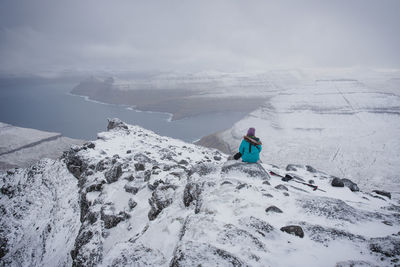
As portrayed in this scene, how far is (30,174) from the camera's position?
72.5 feet

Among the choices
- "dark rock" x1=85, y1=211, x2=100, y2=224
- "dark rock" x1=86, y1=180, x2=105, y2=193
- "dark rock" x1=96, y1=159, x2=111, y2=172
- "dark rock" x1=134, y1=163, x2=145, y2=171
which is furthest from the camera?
"dark rock" x1=96, y1=159, x2=111, y2=172

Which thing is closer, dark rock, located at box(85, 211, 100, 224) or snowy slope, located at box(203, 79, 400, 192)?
dark rock, located at box(85, 211, 100, 224)

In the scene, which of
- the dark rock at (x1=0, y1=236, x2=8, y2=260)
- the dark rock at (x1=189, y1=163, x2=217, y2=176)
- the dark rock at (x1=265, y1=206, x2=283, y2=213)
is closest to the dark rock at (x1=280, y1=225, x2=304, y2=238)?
the dark rock at (x1=265, y1=206, x2=283, y2=213)

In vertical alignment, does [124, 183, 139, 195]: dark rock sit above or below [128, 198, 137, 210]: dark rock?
above

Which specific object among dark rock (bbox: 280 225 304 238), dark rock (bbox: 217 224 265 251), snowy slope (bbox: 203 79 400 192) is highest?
dark rock (bbox: 217 224 265 251)

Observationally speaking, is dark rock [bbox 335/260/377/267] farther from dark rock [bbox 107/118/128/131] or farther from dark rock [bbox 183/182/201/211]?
dark rock [bbox 107/118/128/131]

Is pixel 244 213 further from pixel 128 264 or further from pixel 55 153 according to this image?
pixel 55 153

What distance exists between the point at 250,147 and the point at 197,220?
18.5 feet

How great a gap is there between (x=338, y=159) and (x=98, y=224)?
304 ft

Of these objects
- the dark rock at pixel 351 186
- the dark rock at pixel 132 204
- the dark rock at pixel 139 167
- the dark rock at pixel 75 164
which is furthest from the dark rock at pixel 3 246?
the dark rock at pixel 351 186

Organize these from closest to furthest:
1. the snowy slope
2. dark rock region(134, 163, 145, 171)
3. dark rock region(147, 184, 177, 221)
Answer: dark rock region(147, 184, 177, 221)
dark rock region(134, 163, 145, 171)
the snowy slope

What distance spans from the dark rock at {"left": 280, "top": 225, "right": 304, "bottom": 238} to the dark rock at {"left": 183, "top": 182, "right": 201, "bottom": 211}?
3.65 metres

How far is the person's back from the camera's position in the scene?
10.6 metres

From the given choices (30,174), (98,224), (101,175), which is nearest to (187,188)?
(98,224)
